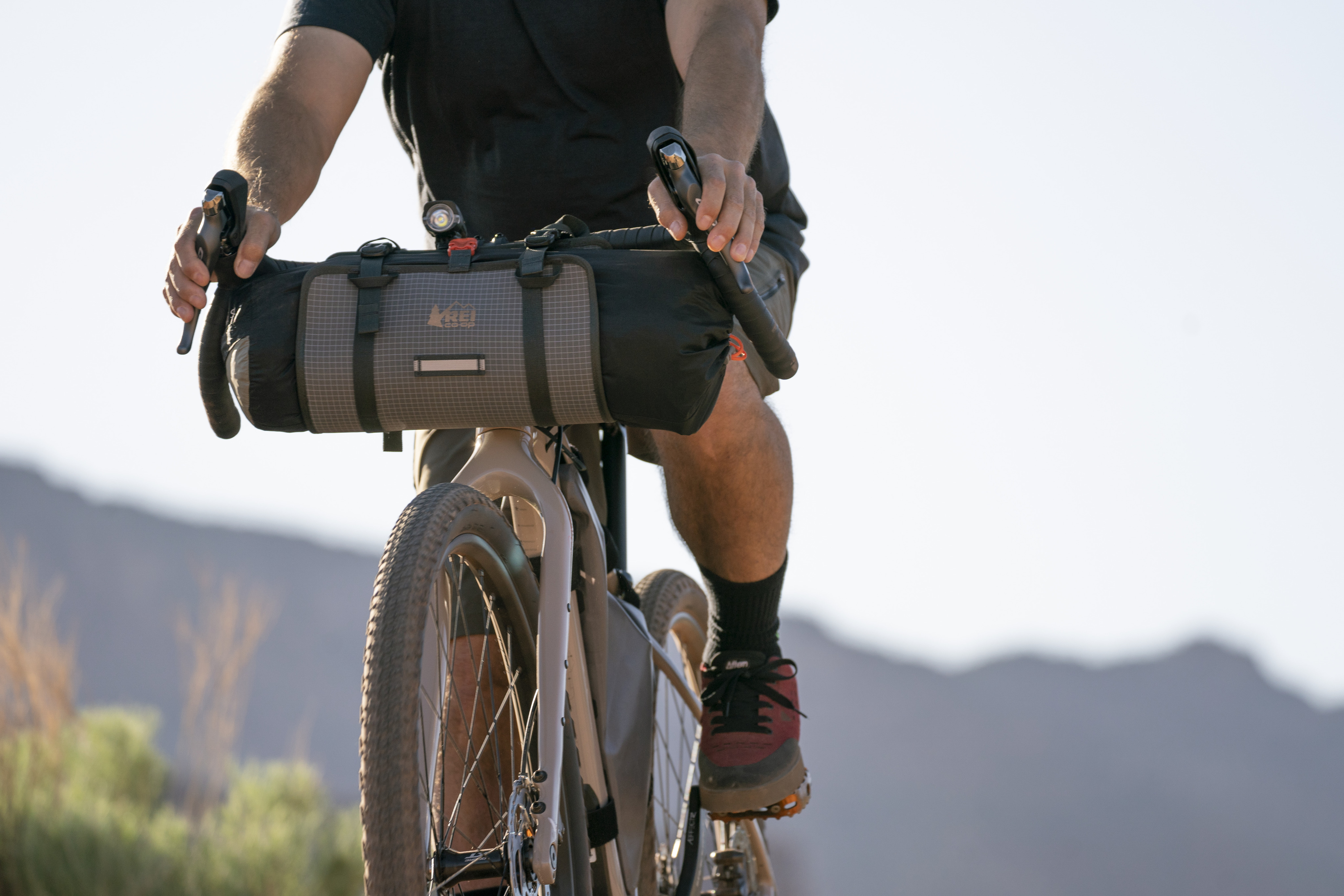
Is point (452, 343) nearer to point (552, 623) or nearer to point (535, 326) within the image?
point (535, 326)

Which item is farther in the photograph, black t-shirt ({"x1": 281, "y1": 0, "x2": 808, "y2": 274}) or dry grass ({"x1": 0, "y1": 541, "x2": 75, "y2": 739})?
dry grass ({"x1": 0, "y1": 541, "x2": 75, "y2": 739})

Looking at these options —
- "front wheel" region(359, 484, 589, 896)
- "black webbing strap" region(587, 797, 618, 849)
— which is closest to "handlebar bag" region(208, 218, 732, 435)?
"front wheel" region(359, 484, 589, 896)

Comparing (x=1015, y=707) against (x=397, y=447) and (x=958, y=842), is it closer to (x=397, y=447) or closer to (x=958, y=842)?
(x=958, y=842)

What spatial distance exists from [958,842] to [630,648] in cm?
1485

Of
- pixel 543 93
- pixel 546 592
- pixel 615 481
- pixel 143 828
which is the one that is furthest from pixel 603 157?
pixel 143 828

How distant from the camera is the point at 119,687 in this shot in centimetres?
1502

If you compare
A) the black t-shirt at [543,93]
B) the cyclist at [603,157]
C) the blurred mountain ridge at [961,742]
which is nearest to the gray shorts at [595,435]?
the cyclist at [603,157]

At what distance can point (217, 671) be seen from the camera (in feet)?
14.2

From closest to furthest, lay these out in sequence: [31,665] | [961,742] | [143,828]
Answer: [31,665], [143,828], [961,742]

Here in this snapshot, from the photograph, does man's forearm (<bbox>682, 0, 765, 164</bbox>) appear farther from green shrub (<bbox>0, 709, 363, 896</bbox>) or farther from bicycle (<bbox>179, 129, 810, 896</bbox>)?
green shrub (<bbox>0, 709, 363, 896</bbox>)

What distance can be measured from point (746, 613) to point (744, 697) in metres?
0.14

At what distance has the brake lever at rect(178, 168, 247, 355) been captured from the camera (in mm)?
1309

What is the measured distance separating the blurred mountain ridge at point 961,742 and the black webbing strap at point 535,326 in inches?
504

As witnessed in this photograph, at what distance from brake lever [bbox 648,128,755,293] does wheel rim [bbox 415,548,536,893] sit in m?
0.43
